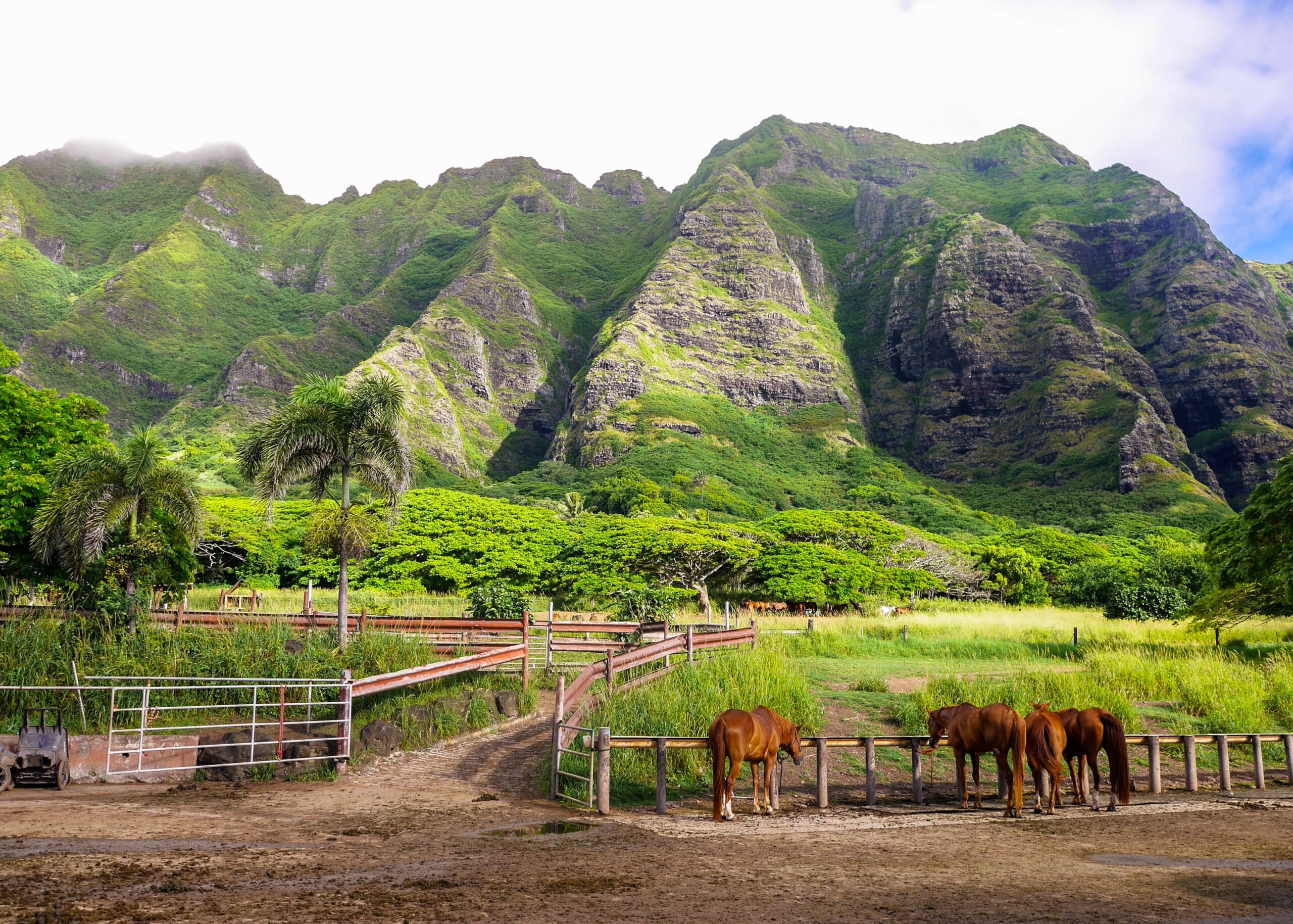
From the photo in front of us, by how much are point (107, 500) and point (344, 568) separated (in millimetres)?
5860

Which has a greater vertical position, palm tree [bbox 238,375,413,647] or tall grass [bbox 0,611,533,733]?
palm tree [bbox 238,375,413,647]

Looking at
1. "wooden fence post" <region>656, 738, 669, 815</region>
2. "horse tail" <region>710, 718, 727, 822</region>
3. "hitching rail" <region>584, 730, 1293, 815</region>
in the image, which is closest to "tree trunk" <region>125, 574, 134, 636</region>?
"hitching rail" <region>584, 730, 1293, 815</region>

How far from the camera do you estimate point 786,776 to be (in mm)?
13320

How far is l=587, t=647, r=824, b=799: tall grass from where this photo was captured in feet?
41.7

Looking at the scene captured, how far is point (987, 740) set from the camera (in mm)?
11266

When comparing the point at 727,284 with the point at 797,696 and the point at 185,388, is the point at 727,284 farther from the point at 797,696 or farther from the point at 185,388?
the point at 797,696

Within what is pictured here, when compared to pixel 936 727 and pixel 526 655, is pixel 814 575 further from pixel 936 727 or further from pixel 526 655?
pixel 936 727

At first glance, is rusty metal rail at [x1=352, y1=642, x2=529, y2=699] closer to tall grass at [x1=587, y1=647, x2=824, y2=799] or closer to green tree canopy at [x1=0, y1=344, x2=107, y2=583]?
tall grass at [x1=587, y1=647, x2=824, y2=799]

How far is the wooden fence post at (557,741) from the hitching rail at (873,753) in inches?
22.7

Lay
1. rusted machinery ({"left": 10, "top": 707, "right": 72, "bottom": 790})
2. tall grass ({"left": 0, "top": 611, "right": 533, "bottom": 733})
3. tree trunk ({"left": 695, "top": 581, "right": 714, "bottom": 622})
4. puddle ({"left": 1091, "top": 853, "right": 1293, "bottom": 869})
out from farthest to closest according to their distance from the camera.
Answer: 1. tree trunk ({"left": 695, "top": 581, "right": 714, "bottom": 622})
2. tall grass ({"left": 0, "top": 611, "right": 533, "bottom": 733})
3. rusted machinery ({"left": 10, "top": 707, "right": 72, "bottom": 790})
4. puddle ({"left": 1091, "top": 853, "right": 1293, "bottom": 869})

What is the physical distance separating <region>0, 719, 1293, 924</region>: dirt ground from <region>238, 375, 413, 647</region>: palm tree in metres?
9.45

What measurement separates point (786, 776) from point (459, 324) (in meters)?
149

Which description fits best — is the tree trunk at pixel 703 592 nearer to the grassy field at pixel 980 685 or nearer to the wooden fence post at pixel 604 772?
the grassy field at pixel 980 685

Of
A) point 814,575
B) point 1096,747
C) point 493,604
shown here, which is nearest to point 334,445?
point 493,604
